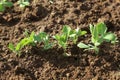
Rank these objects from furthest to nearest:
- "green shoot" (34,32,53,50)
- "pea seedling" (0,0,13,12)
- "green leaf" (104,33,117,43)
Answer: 1. "pea seedling" (0,0,13,12)
2. "green shoot" (34,32,53,50)
3. "green leaf" (104,33,117,43)

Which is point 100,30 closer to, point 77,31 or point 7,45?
point 77,31

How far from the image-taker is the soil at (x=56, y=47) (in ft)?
7.25

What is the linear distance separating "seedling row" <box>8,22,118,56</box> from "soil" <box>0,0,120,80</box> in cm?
5

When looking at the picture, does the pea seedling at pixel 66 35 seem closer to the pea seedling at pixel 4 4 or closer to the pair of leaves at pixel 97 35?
the pair of leaves at pixel 97 35

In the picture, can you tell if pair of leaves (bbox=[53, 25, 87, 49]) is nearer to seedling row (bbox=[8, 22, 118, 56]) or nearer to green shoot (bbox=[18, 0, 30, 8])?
seedling row (bbox=[8, 22, 118, 56])

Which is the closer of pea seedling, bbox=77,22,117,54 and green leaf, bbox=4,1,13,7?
pea seedling, bbox=77,22,117,54

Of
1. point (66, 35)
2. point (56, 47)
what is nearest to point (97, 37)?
point (66, 35)

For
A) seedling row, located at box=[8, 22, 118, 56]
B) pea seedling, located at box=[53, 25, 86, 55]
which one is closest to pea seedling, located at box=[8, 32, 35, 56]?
seedling row, located at box=[8, 22, 118, 56]

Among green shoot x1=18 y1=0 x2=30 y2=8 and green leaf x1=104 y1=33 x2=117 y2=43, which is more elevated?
green shoot x1=18 y1=0 x2=30 y2=8

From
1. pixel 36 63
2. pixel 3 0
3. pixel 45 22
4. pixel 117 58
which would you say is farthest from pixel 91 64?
pixel 3 0

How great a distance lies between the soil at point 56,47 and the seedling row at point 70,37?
53 mm

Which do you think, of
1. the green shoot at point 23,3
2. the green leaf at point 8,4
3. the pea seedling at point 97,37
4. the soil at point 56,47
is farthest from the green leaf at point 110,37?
the green leaf at point 8,4

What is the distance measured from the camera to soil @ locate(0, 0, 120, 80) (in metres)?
2.21

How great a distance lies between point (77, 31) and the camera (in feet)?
7.68
